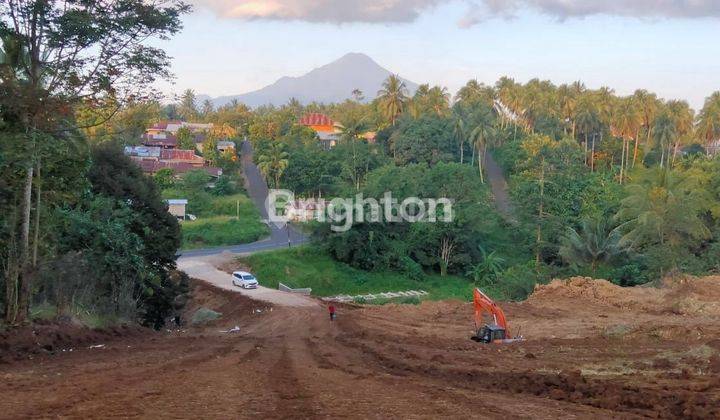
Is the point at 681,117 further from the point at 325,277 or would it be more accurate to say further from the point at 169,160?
the point at 169,160

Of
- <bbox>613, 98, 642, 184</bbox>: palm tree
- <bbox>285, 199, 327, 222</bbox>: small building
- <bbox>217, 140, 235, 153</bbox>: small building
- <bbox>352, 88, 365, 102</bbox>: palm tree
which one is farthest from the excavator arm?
<bbox>352, 88, 365, 102</bbox>: palm tree

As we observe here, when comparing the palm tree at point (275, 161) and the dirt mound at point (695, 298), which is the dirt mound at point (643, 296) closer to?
the dirt mound at point (695, 298)

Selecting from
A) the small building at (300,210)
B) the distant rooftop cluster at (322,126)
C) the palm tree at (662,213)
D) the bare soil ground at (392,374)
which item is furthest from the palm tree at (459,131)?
the bare soil ground at (392,374)

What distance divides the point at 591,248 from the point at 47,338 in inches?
1263

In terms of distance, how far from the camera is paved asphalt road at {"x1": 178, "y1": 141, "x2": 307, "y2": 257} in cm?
4484

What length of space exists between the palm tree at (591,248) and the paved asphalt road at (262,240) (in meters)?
19.0

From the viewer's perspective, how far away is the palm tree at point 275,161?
2357 inches

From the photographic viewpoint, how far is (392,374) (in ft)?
39.2

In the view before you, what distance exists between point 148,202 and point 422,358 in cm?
1622

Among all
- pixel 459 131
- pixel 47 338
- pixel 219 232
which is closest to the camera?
pixel 47 338

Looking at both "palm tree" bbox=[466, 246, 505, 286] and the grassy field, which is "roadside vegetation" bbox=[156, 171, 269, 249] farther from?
"palm tree" bbox=[466, 246, 505, 286]

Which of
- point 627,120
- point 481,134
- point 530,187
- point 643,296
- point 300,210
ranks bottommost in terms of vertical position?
point 643,296

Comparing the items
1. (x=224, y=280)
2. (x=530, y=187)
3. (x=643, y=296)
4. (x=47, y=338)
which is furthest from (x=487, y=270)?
(x=47, y=338)

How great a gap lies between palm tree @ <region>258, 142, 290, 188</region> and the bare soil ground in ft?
127
